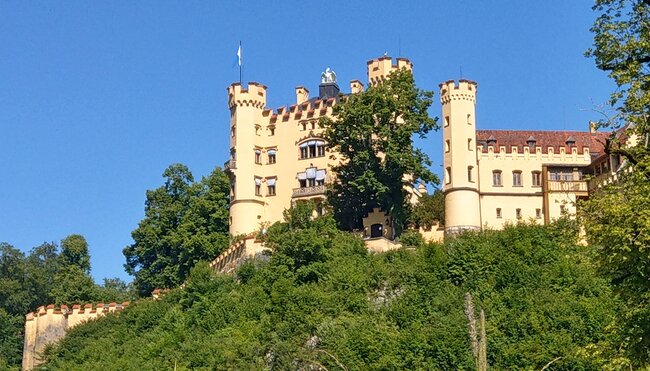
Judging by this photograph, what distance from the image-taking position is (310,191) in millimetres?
Result: 67375

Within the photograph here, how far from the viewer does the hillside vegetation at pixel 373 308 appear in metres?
44.0

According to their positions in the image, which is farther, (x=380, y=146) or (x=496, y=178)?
(x=496, y=178)

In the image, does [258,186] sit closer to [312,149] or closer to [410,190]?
[312,149]

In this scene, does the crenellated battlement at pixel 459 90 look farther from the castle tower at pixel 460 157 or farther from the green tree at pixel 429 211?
the green tree at pixel 429 211

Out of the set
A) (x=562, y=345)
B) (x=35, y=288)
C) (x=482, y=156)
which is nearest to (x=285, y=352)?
(x=562, y=345)

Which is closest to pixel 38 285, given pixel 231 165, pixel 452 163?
pixel 231 165

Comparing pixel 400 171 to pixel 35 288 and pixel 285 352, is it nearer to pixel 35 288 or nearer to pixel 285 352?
pixel 285 352

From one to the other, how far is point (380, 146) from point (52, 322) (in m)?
24.1

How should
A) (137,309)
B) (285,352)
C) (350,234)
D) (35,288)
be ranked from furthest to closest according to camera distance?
1. (35,288)
2. (137,309)
3. (350,234)
4. (285,352)

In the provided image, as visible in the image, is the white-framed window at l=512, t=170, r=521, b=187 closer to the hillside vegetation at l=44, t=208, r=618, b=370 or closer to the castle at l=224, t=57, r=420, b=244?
the castle at l=224, t=57, r=420, b=244

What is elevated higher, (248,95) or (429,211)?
(248,95)

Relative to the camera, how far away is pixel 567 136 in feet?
218

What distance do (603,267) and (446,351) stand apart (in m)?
18.6

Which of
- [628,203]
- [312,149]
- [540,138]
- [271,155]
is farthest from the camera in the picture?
[271,155]
